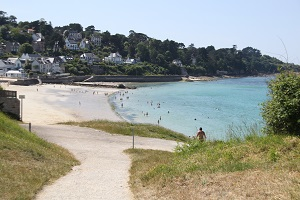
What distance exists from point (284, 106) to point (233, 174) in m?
3.50

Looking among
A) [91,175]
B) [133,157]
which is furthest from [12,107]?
[91,175]

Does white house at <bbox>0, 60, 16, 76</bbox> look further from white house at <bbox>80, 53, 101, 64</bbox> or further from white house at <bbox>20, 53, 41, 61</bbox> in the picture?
white house at <bbox>80, 53, 101, 64</bbox>

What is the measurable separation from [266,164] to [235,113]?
154ft

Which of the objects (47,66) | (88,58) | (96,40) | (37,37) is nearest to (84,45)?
(96,40)

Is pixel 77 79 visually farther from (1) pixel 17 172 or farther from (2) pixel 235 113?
(1) pixel 17 172

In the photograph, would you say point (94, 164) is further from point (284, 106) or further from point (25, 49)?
point (25, 49)

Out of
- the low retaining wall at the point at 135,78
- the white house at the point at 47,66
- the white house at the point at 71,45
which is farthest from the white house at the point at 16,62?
the white house at the point at 71,45

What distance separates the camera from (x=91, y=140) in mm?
22078

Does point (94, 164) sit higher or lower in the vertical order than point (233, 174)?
lower

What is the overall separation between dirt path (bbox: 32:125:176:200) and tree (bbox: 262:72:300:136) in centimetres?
464

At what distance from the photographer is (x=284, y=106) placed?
35.1 feet

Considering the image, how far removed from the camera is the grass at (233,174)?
7.06 metres

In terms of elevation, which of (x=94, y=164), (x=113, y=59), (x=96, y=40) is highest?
(x=96, y=40)

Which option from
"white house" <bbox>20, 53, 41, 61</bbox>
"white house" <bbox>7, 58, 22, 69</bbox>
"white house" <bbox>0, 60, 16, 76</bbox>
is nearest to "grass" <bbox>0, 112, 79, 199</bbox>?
"white house" <bbox>0, 60, 16, 76</bbox>
